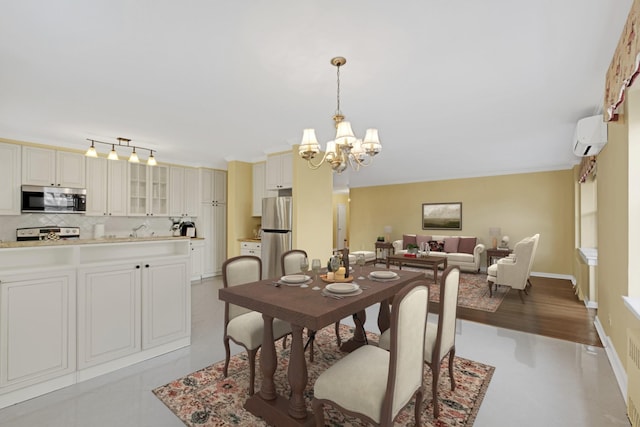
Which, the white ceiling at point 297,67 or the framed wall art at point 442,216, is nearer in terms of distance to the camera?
the white ceiling at point 297,67

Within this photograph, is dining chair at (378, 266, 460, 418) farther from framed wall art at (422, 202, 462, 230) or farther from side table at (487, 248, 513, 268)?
framed wall art at (422, 202, 462, 230)

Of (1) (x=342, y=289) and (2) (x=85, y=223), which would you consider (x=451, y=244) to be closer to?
(1) (x=342, y=289)

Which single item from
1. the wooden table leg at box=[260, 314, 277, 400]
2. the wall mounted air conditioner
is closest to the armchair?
the wall mounted air conditioner

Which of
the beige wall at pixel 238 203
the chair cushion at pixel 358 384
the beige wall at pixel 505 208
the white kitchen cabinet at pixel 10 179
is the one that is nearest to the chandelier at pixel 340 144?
the chair cushion at pixel 358 384

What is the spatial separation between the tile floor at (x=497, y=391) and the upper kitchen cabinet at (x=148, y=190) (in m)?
3.54

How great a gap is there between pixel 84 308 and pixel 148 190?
12.4 ft

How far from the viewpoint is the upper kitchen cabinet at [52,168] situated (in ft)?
14.5

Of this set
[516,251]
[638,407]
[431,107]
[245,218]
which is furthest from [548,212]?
[245,218]

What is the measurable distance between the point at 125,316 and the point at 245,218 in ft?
11.5

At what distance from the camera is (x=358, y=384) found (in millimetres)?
1547

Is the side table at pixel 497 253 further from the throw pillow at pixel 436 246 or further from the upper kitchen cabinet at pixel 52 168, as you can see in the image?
the upper kitchen cabinet at pixel 52 168

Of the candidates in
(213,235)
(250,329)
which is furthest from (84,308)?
(213,235)

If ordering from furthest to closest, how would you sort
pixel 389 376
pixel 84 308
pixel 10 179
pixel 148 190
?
pixel 148 190 → pixel 10 179 → pixel 84 308 → pixel 389 376

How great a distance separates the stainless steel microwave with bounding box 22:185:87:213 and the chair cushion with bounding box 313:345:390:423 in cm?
515
